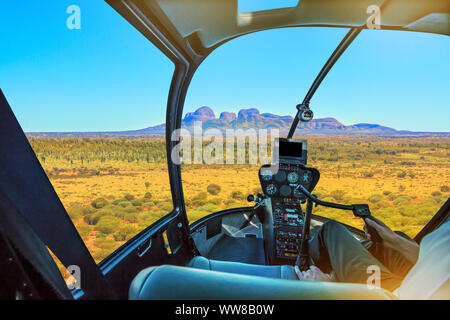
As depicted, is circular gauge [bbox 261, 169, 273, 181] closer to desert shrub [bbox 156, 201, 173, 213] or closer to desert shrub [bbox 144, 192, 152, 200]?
desert shrub [bbox 156, 201, 173, 213]

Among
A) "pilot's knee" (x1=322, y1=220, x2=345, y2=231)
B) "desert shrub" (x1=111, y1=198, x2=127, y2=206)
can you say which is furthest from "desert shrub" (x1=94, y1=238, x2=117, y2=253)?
"pilot's knee" (x1=322, y1=220, x2=345, y2=231)

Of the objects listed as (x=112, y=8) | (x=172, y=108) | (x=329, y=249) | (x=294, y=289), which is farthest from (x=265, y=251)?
(x=112, y=8)

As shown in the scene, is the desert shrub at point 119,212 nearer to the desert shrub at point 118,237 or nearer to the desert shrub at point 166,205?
the desert shrub at point 118,237

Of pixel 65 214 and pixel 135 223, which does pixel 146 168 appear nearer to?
pixel 135 223

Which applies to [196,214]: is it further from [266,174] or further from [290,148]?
[290,148]

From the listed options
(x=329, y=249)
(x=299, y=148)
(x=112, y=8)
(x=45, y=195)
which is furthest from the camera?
(x=299, y=148)
